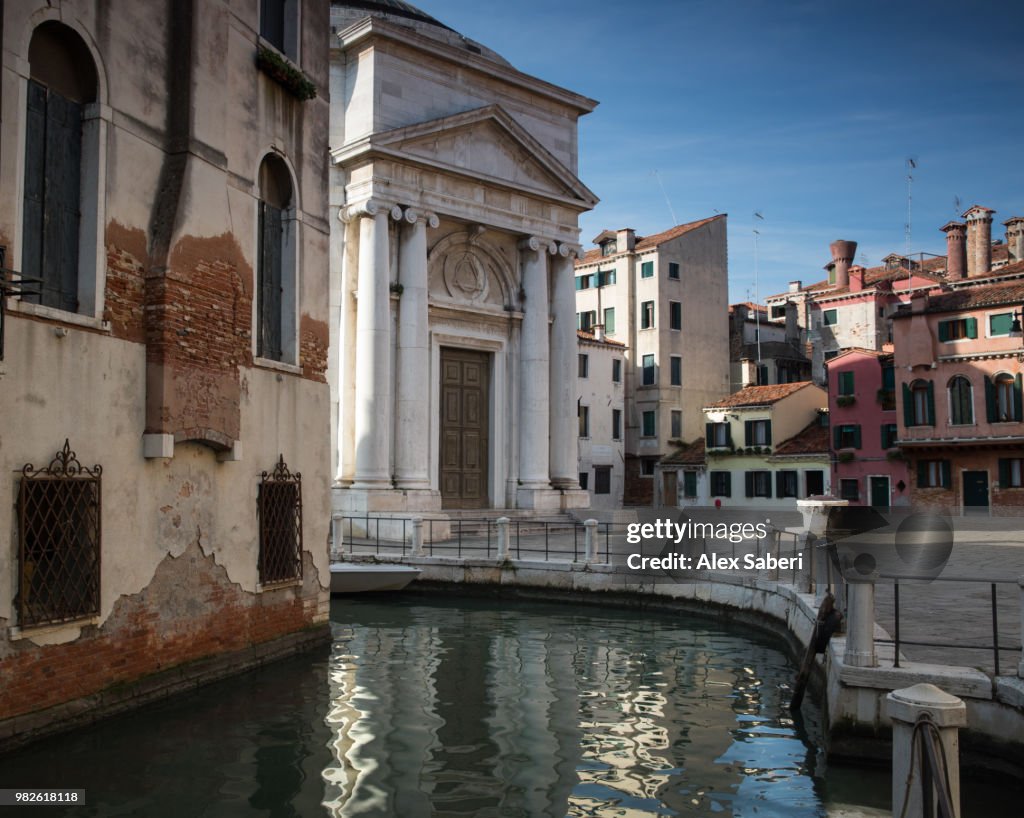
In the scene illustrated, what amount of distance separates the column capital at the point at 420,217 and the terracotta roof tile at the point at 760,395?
821 inches

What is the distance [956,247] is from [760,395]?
409 inches

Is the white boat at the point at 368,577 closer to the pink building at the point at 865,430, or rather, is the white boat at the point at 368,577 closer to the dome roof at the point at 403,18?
the dome roof at the point at 403,18

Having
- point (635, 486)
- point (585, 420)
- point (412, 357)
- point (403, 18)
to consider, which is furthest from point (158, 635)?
point (635, 486)

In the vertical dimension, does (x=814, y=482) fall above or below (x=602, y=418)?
below

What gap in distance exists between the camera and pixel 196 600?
9344 millimetres

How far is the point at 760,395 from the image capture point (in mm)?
40656

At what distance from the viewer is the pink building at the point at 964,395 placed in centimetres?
3344

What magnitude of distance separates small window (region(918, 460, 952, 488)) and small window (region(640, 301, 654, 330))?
1248cm

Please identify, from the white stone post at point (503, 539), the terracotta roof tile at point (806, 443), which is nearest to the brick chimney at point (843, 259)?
the terracotta roof tile at point (806, 443)

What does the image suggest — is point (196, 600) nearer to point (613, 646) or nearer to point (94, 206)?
point (94, 206)

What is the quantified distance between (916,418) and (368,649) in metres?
28.2

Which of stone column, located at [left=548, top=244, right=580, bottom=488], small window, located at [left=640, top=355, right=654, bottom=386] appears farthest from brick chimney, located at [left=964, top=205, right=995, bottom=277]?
stone column, located at [left=548, top=244, right=580, bottom=488]

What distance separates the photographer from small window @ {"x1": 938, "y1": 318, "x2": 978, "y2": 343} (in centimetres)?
3428

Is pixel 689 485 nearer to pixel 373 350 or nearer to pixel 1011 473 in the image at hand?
pixel 1011 473
